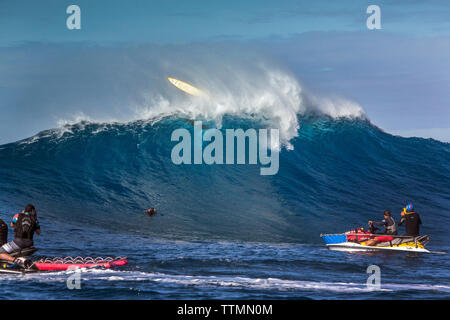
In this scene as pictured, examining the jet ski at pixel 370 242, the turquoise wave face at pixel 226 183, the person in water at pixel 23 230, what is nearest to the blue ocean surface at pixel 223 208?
the turquoise wave face at pixel 226 183

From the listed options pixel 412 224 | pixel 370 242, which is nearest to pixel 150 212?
pixel 370 242

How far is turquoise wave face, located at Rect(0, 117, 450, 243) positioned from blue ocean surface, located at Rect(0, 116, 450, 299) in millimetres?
86

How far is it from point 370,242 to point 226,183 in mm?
10221

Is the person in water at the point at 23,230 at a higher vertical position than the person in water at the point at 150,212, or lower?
lower

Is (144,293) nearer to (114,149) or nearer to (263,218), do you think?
(263,218)

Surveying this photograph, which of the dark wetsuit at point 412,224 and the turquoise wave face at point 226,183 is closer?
the dark wetsuit at point 412,224

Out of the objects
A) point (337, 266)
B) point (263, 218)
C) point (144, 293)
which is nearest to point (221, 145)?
point (263, 218)

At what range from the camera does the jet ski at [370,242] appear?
1766 cm

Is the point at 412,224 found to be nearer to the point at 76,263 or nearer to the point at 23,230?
the point at 76,263

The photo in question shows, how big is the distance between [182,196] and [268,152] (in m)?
7.05

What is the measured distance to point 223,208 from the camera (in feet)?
77.9

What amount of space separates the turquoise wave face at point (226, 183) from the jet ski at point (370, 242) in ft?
4.22

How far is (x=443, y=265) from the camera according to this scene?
50.2 ft

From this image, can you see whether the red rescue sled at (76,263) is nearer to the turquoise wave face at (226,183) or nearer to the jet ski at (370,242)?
the turquoise wave face at (226,183)
